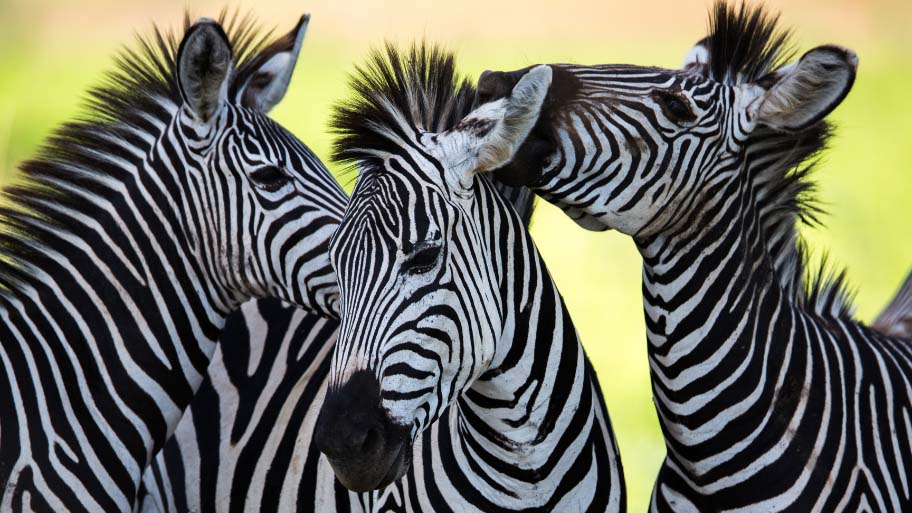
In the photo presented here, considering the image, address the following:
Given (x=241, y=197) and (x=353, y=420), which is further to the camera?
(x=241, y=197)

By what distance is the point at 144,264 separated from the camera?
15.8ft

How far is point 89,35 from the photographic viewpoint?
2456 cm

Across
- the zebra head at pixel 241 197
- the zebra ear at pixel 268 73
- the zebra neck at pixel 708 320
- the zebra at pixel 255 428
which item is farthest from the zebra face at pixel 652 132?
the zebra at pixel 255 428

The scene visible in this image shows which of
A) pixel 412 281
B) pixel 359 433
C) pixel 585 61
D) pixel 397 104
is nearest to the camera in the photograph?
pixel 359 433

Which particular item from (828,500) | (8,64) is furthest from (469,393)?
(8,64)

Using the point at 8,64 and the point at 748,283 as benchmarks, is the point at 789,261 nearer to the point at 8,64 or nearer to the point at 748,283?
the point at 748,283

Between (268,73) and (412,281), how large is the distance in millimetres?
2089

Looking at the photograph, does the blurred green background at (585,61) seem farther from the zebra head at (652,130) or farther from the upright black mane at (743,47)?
the zebra head at (652,130)

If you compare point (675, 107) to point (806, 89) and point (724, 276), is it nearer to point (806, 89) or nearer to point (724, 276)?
point (806, 89)

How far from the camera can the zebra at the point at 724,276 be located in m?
3.91

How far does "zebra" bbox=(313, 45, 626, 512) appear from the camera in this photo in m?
3.71

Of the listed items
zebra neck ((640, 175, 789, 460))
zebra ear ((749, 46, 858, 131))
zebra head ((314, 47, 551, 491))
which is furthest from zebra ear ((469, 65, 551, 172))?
zebra ear ((749, 46, 858, 131))

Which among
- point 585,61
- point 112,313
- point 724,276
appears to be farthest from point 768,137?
point 585,61

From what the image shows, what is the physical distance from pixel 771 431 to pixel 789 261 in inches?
37.4
